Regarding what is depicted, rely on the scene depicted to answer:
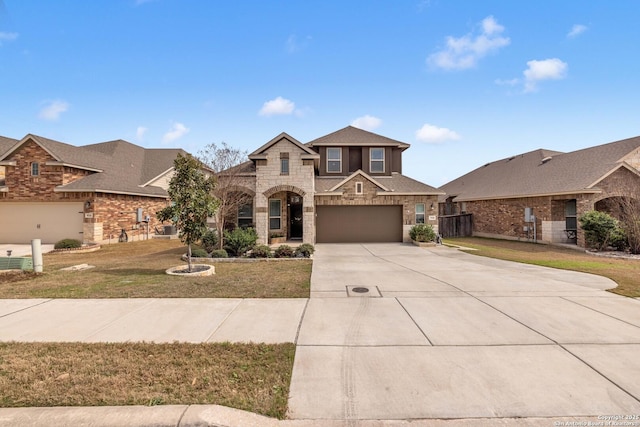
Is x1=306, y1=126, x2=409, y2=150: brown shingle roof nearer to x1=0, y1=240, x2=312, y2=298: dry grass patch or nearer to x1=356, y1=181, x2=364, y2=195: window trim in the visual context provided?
x1=356, y1=181, x2=364, y2=195: window trim

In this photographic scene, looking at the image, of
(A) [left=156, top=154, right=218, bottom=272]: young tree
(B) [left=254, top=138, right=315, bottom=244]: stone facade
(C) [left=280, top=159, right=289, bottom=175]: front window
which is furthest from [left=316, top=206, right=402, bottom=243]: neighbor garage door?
(A) [left=156, top=154, right=218, bottom=272]: young tree

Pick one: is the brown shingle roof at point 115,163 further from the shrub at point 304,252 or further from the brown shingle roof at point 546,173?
the brown shingle roof at point 546,173

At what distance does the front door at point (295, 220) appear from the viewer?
20.6 meters

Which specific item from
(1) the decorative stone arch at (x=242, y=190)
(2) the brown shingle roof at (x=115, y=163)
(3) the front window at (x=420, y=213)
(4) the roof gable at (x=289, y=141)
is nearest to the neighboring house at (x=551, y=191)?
(3) the front window at (x=420, y=213)

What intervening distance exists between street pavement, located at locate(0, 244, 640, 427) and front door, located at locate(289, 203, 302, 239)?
12.1 meters

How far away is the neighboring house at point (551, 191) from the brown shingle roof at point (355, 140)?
329 inches

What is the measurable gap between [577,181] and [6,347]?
23.7 m

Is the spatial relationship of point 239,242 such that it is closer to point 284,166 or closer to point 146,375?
point 284,166

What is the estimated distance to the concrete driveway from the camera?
3.23m

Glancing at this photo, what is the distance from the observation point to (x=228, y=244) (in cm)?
1387

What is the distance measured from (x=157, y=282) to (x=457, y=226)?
23738mm

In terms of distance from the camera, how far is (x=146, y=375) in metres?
3.65

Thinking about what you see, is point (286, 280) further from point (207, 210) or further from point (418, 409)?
point (418, 409)

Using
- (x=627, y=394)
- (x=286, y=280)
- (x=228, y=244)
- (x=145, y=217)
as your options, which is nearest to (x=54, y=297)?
(x=286, y=280)
